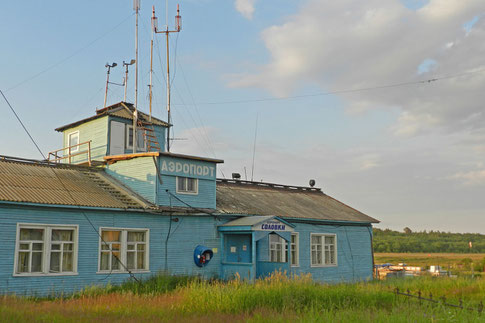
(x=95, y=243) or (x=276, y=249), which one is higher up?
(x=95, y=243)

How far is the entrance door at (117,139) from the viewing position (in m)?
26.4

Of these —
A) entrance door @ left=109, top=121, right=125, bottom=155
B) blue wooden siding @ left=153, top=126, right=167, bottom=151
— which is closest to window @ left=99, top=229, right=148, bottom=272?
entrance door @ left=109, top=121, right=125, bottom=155

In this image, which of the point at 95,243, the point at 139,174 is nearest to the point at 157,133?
the point at 139,174

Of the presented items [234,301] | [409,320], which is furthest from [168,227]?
[409,320]

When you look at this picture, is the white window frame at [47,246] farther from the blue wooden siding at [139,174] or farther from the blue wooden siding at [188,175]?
the blue wooden siding at [188,175]

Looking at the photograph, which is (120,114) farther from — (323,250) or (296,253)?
(323,250)

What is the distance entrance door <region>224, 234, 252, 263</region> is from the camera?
2262cm

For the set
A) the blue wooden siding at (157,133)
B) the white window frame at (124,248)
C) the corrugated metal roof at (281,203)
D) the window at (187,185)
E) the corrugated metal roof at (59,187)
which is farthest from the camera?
the blue wooden siding at (157,133)

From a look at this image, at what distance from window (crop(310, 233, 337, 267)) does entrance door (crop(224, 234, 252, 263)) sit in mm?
4902

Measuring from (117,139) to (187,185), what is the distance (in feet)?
22.4

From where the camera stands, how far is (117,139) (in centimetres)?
2678

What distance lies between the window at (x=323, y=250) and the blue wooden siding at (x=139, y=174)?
965 centimetres

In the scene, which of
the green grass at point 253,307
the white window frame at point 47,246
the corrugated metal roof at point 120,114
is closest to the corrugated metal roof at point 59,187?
the white window frame at point 47,246

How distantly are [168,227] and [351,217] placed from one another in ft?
42.4
